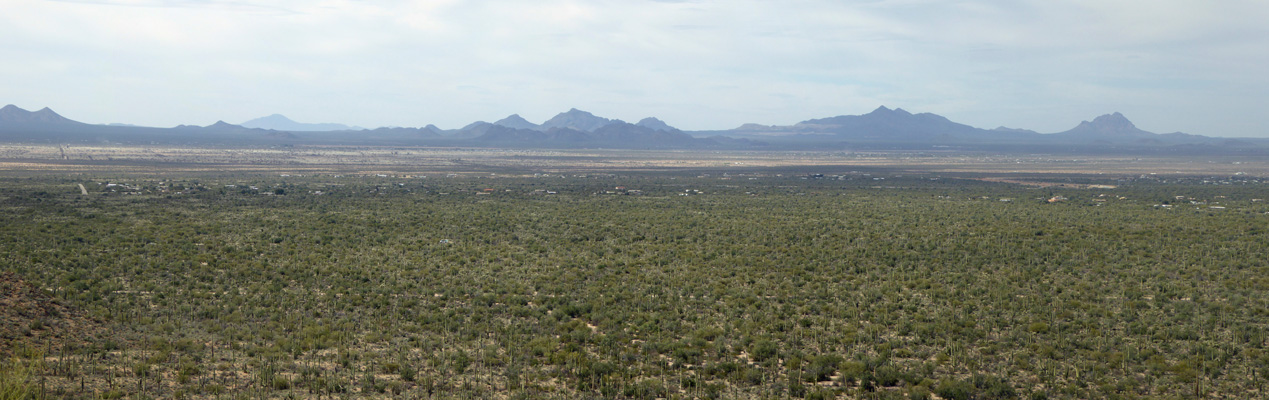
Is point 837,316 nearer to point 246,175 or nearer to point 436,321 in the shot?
point 436,321

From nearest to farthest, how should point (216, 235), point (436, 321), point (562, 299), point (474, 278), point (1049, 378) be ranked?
1. point (1049, 378)
2. point (436, 321)
3. point (562, 299)
4. point (474, 278)
5. point (216, 235)

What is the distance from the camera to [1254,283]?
20312 millimetres

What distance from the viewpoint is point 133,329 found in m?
15.4

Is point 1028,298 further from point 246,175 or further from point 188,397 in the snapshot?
point 246,175

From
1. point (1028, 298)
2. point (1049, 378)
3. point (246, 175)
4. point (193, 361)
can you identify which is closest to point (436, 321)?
point (193, 361)

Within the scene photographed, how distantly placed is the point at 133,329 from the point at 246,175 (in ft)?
214

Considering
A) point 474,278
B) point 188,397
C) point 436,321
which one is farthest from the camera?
point 474,278

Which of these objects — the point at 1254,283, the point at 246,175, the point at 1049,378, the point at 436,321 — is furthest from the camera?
the point at 246,175

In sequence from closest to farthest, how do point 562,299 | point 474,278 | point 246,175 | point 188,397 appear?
point 188,397
point 562,299
point 474,278
point 246,175

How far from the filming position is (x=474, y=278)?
2177 cm

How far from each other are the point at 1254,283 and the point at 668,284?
50.1ft

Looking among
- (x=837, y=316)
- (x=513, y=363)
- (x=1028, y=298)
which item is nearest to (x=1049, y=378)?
(x=837, y=316)

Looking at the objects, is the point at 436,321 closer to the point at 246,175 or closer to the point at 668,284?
the point at 668,284

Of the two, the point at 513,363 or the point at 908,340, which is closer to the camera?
the point at 513,363
